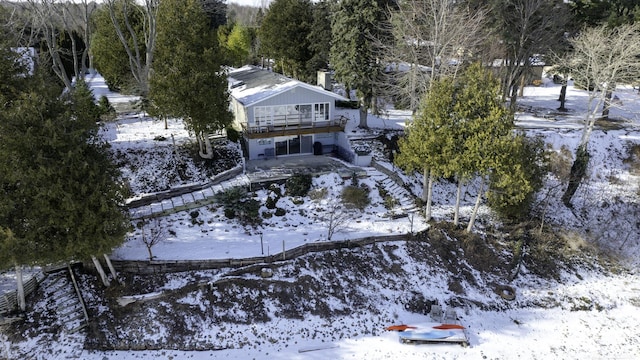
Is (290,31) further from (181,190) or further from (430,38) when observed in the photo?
(181,190)

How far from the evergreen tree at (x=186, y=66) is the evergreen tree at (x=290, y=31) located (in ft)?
47.4

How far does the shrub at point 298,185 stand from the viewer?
22.1 metres

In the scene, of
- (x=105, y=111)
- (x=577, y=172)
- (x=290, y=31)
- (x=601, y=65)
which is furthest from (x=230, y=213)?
(x=601, y=65)

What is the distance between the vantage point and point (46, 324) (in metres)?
14.2

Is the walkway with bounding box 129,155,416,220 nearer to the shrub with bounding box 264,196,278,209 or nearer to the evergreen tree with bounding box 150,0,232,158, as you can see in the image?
the shrub with bounding box 264,196,278,209

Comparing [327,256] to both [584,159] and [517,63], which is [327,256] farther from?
[517,63]

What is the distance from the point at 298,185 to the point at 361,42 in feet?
40.7

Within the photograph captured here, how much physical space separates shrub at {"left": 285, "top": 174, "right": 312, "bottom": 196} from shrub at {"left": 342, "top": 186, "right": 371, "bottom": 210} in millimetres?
2232

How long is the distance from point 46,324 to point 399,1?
2730 centimetres

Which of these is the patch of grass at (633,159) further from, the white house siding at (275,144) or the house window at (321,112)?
the house window at (321,112)

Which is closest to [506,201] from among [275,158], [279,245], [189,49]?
[279,245]

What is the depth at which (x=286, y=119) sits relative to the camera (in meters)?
25.8

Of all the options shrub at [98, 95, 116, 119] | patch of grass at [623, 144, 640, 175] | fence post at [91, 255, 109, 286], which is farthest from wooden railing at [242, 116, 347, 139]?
patch of grass at [623, 144, 640, 175]

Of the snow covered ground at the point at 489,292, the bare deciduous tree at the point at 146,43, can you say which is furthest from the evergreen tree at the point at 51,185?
the bare deciduous tree at the point at 146,43
